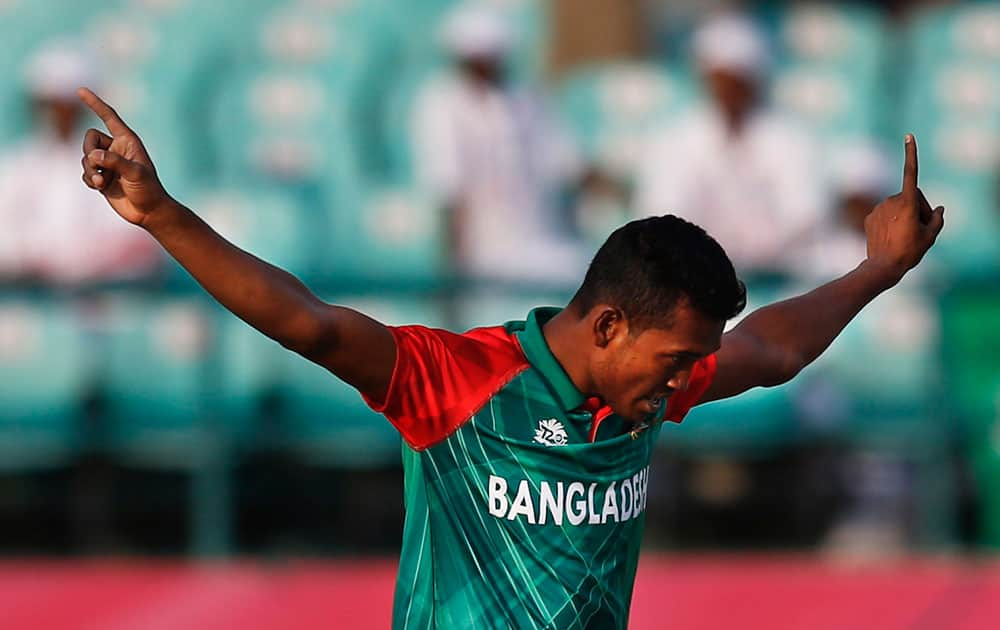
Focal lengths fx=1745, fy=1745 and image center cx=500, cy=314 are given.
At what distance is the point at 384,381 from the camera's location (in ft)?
9.89

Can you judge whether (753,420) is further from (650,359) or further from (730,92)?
(650,359)

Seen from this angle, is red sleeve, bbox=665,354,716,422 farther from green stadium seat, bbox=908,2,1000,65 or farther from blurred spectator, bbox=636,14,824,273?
green stadium seat, bbox=908,2,1000,65

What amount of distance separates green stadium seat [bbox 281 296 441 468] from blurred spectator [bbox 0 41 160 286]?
879 mm

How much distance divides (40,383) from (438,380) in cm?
456

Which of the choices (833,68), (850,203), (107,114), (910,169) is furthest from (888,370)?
(107,114)

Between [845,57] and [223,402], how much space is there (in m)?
4.44

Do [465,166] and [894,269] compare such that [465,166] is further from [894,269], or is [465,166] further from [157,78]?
[894,269]

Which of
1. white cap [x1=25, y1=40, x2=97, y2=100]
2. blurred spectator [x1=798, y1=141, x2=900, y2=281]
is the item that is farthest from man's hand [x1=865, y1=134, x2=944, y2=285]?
white cap [x1=25, y1=40, x2=97, y2=100]

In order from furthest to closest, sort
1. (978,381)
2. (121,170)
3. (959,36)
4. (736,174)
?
(959,36), (736,174), (978,381), (121,170)

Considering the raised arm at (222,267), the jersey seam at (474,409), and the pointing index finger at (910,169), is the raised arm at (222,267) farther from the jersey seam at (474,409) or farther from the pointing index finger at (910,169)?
the pointing index finger at (910,169)

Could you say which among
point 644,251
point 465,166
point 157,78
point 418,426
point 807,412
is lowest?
point 418,426

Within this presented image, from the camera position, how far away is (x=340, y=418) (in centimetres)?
732

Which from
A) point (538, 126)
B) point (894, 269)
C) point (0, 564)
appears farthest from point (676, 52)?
point (894, 269)

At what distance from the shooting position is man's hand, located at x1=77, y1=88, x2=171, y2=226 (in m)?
2.70
